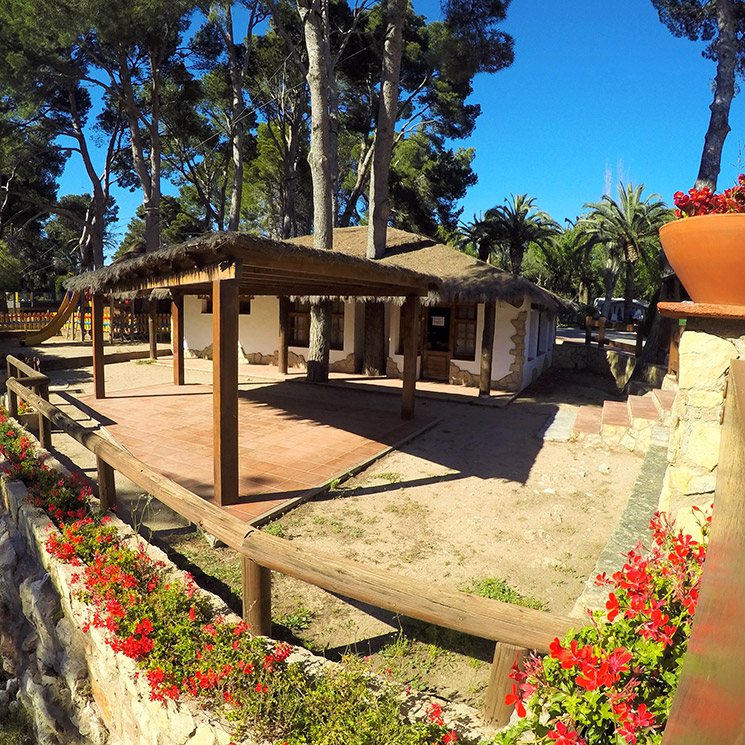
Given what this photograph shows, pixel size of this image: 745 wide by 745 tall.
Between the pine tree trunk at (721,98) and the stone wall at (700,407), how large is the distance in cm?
1218

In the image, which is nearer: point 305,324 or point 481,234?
point 305,324

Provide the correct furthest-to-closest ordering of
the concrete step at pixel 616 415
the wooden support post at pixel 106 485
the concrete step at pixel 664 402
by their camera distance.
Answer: the concrete step at pixel 616 415 → the concrete step at pixel 664 402 → the wooden support post at pixel 106 485

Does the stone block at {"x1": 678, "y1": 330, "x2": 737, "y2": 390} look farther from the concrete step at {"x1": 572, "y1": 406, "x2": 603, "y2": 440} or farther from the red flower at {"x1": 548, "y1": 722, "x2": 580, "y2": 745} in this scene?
the concrete step at {"x1": 572, "y1": 406, "x2": 603, "y2": 440}

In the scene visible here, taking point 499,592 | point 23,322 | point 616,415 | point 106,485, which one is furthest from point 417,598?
point 23,322

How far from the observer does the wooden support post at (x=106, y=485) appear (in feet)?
14.3

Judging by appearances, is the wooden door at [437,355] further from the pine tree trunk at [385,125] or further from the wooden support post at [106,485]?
the wooden support post at [106,485]

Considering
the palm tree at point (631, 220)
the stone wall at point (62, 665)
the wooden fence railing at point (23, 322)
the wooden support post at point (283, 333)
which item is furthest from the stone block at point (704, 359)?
the palm tree at point (631, 220)

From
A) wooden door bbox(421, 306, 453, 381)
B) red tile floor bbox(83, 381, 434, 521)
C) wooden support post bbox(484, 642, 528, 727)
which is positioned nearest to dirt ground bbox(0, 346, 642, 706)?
red tile floor bbox(83, 381, 434, 521)

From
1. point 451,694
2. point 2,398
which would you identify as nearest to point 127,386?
point 2,398

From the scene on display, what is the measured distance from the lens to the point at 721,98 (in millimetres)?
11570

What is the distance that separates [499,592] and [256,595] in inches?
74.8

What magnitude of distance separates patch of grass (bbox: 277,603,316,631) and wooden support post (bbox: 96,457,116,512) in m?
2.03

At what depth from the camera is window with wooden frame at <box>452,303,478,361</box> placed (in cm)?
1262

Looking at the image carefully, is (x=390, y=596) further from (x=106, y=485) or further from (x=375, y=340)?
(x=375, y=340)
